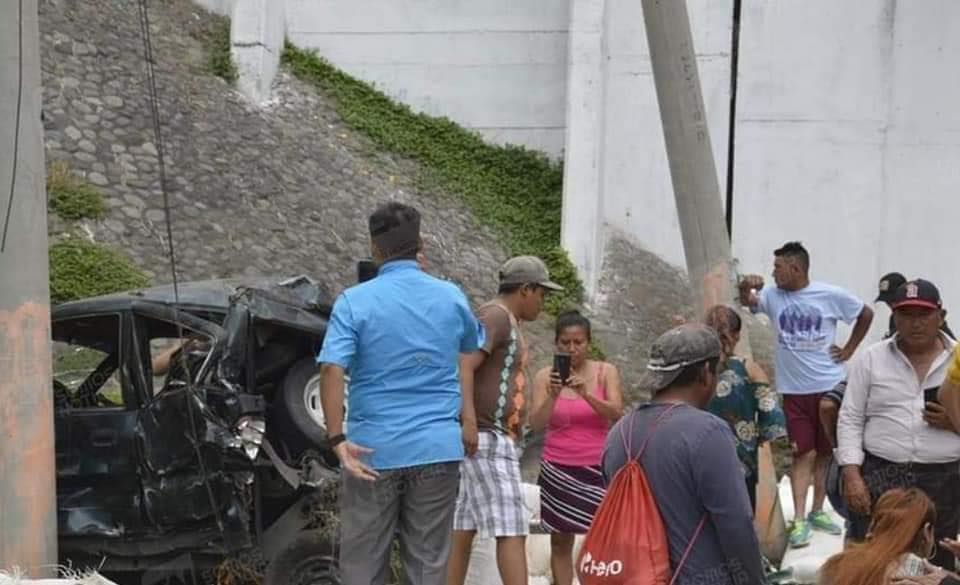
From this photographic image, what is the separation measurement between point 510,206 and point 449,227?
1037mm

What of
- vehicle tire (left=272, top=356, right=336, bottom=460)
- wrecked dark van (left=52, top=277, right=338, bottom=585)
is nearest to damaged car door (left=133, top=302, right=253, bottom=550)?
wrecked dark van (left=52, top=277, right=338, bottom=585)

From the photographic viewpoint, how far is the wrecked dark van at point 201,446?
21.1 feet

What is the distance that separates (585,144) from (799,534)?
7.97m

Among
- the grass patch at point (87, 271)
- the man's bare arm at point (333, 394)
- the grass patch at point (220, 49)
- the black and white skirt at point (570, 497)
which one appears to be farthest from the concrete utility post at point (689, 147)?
the grass patch at point (220, 49)

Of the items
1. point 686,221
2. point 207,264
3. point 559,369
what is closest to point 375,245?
point 559,369

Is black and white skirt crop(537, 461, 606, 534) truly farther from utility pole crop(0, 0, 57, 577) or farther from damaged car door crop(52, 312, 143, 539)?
utility pole crop(0, 0, 57, 577)

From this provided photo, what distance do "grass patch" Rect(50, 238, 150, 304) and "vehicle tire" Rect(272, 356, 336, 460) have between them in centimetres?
581

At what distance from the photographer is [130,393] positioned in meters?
6.66

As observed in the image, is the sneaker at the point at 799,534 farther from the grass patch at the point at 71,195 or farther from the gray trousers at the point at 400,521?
the grass patch at the point at 71,195

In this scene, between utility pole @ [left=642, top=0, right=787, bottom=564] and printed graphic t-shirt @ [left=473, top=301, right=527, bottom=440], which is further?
utility pole @ [left=642, top=0, right=787, bottom=564]

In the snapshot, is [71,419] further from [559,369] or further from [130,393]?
[559,369]

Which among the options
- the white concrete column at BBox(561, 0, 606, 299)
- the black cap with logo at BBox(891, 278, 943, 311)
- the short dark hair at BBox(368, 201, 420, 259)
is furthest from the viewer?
the white concrete column at BBox(561, 0, 606, 299)

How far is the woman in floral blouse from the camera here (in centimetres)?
696

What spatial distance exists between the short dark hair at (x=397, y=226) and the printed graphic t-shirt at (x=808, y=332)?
12.7 ft
